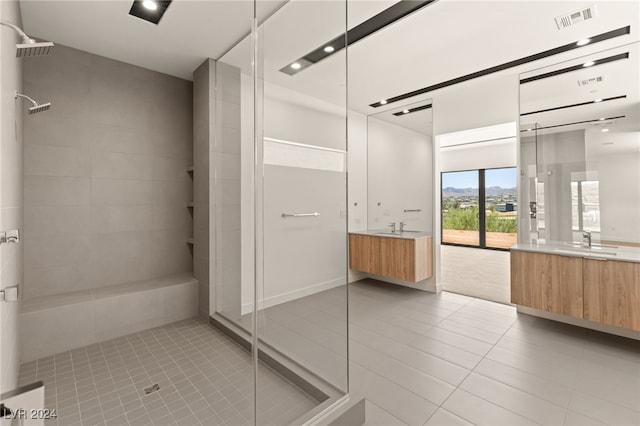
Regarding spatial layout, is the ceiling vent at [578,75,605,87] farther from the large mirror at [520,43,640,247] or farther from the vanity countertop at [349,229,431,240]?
the vanity countertop at [349,229,431,240]

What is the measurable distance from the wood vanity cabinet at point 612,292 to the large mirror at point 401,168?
1.83 meters

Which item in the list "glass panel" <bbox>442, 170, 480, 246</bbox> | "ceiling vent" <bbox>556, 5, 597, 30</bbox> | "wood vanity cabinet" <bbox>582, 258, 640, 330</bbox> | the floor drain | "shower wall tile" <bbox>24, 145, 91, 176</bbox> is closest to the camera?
the floor drain

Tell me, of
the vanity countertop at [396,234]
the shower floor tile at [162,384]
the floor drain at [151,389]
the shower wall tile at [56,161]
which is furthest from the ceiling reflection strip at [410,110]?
the floor drain at [151,389]

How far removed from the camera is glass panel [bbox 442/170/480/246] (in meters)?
5.69

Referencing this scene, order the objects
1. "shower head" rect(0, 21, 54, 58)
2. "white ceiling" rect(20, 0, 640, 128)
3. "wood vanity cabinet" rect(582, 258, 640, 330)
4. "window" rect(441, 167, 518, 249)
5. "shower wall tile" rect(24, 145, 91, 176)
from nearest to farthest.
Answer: "shower head" rect(0, 21, 54, 58) → "white ceiling" rect(20, 0, 640, 128) → "wood vanity cabinet" rect(582, 258, 640, 330) → "shower wall tile" rect(24, 145, 91, 176) → "window" rect(441, 167, 518, 249)

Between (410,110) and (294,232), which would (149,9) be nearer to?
(294,232)

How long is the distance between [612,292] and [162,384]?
3.66m

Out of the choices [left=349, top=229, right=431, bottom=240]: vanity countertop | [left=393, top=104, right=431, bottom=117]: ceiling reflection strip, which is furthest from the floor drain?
[left=393, top=104, right=431, bottom=117]: ceiling reflection strip

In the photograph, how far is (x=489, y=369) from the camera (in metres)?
2.33

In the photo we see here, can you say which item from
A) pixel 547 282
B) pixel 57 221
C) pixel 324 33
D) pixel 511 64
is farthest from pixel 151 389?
pixel 511 64

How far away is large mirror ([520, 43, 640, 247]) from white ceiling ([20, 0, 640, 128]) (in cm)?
27

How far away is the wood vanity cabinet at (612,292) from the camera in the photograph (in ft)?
8.23

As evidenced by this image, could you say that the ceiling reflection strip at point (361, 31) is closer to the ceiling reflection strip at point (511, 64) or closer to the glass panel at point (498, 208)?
the ceiling reflection strip at point (511, 64)

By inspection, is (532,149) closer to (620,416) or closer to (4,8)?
(620,416)
